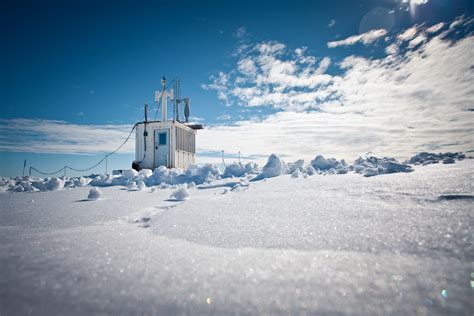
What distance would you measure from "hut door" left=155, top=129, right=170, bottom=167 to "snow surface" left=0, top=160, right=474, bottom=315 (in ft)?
39.1

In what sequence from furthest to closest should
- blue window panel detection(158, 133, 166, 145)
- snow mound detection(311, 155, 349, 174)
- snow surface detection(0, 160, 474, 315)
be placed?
blue window panel detection(158, 133, 166, 145)
snow mound detection(311, 155, 349, 174)
snow surface detection(0, 160, 474, 315)

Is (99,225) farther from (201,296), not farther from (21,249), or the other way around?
(201,296)

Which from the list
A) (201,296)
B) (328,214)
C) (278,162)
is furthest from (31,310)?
(278,162)

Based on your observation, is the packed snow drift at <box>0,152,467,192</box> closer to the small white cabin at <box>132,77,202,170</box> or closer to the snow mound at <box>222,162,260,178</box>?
the snow mound at <box>222,162,260,178</box>

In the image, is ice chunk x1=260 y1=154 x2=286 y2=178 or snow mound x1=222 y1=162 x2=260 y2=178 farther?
snow mound x1=222 y1=162 x2=260 y2=178

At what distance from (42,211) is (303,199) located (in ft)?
8.30

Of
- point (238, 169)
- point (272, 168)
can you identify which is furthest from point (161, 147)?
point (272, 168)

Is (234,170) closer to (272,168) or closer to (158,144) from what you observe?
(272,168)

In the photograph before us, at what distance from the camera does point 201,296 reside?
69cm

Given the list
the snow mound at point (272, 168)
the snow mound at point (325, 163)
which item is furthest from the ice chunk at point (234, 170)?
the snow mound at point (325, 163)

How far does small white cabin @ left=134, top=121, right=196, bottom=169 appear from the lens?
1328 centimetres

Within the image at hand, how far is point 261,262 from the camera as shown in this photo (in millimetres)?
901

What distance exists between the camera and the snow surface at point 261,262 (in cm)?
66

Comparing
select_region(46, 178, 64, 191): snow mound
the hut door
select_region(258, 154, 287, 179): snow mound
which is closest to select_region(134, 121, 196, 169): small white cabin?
the hut door
